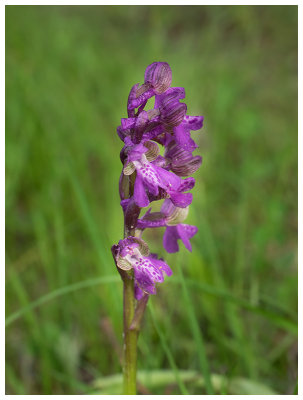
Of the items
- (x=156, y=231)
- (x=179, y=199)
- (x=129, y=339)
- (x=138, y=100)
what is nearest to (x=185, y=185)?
(x=179, y=199)

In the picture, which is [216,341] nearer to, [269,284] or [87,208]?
[269,284]

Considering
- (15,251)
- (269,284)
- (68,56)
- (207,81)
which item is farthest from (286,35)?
(15,251)

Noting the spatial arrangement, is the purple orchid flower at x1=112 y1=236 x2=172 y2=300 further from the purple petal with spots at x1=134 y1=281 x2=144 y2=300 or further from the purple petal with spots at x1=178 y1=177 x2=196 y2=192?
the purple petal with spots at x1=178 y1=177 x2=196 y2=192

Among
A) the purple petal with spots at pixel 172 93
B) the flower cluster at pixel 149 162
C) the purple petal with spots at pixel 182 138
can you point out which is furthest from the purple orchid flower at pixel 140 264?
the purple petal with spots at pixel 172 93

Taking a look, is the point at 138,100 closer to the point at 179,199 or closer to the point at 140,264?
the point at 179,199

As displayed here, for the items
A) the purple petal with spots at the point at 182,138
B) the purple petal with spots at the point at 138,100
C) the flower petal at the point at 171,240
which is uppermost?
the purple petal with spots at the point at 138,100

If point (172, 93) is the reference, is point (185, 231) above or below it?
below

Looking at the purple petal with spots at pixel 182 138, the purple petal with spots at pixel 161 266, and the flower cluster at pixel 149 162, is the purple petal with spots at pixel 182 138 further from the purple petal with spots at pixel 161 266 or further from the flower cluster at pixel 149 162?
the purple petal with spots at pixel 161 266
